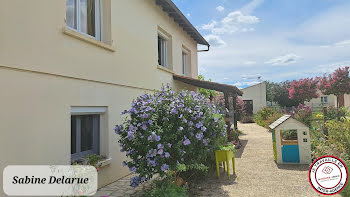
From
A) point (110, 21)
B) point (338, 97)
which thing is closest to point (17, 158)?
point (110, 21)

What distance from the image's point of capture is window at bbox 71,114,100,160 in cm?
460

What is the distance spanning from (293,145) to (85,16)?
6.35 m

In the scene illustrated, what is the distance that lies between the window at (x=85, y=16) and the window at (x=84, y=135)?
183 cm

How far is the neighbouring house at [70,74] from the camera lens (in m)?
3.23

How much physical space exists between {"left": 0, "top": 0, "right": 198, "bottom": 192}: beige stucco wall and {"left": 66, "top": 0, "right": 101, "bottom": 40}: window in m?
0.35

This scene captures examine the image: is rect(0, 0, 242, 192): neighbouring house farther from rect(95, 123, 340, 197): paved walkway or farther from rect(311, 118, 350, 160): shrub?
rect(311, 118, 350, 160): shrub

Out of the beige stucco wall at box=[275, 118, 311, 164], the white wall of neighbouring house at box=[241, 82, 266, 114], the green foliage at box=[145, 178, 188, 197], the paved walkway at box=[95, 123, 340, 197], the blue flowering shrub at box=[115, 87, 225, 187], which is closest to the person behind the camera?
the green foliage at box=[145, 178, 188, 197]

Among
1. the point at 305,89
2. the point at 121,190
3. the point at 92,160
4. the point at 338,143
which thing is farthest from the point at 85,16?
the point at 305,89

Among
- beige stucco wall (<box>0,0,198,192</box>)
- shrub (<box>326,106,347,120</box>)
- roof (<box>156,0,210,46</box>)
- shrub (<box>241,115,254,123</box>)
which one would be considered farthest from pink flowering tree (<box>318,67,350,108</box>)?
beige stucco wall (<box>0,0,198,192</box>)

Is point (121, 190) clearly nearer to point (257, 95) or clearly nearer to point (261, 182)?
point (261, 182)

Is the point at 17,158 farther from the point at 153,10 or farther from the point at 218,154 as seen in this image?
the point at 153,10

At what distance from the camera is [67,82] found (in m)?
4.12

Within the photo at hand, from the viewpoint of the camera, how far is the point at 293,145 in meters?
6.62

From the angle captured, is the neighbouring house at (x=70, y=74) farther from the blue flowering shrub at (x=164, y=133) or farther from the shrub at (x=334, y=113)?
the shrub at (x=334, y=113)
